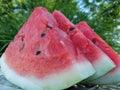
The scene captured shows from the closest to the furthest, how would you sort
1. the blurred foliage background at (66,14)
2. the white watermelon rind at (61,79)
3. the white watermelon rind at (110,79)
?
1. the white watermelon rind at (61,79)
2. the white watermelon rind at (110,79)
3. the blurred foliage background at (66,14)

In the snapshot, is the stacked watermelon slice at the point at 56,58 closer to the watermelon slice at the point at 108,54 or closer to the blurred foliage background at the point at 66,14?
the watermelon slice at the point at 108,54

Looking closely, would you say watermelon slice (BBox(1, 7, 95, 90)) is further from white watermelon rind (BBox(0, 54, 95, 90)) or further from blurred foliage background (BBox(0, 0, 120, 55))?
blurred foliage background (BBox(0, 0, 120, 55))

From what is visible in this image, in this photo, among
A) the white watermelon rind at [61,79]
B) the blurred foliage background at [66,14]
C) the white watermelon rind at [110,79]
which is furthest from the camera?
the blurred foliage background at [66,14]

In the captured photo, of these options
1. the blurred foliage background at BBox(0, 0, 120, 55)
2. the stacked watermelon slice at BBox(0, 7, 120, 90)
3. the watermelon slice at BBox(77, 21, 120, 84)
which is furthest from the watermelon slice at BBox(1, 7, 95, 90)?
the blurred foliage background at BBox(0, 0, 120, 55)

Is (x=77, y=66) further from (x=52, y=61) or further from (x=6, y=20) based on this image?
(x=6, y=20)

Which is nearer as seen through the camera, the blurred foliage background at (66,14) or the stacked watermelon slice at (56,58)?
the stacked watermelon slice at (56,58)

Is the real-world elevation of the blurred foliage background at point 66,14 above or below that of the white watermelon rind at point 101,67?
above

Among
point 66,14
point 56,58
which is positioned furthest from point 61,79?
point 66,14

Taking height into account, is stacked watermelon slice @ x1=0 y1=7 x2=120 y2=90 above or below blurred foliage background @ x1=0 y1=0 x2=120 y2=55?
below

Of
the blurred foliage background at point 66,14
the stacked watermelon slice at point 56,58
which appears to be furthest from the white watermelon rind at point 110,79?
the blurred foliage background at point 66,14

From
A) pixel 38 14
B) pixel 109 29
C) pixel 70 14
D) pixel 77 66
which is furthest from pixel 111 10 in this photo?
pixel 77 66
